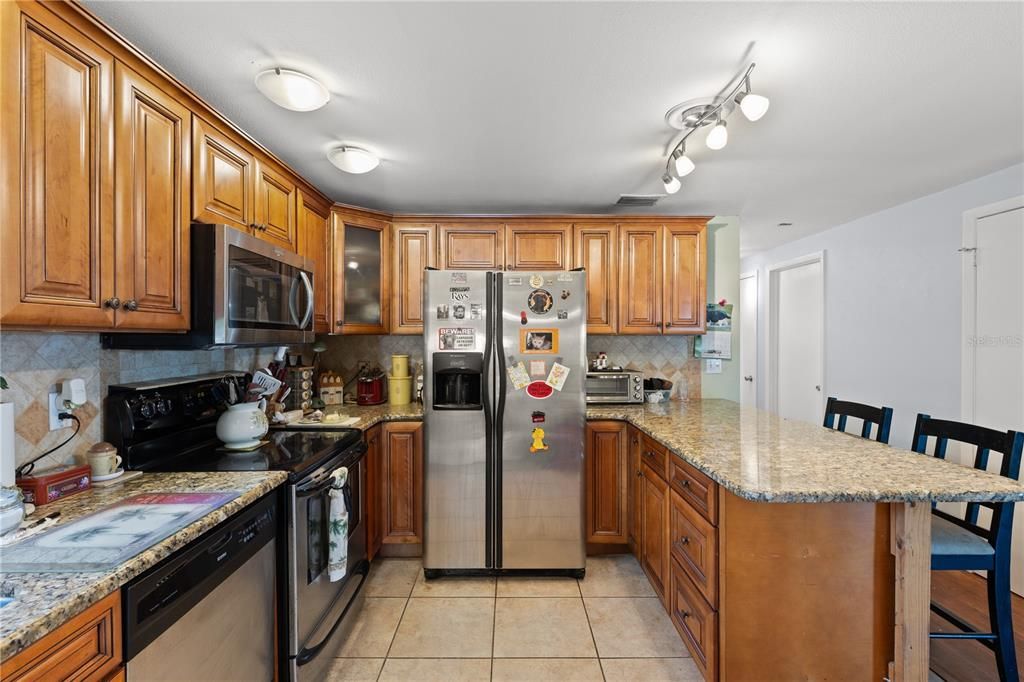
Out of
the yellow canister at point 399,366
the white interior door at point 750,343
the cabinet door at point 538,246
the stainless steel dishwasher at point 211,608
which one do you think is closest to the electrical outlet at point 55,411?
the stainless steel dishwasher at point 211,608

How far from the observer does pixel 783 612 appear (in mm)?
1464

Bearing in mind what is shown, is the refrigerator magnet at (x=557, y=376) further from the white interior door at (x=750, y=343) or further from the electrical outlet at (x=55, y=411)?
the white interior door at (x=750, y=343)

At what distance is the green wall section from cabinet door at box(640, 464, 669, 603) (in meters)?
1.39

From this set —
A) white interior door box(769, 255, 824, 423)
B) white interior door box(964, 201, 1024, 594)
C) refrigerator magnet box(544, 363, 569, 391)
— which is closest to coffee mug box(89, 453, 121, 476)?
refrigerator magnet box(544, 363, 569, 391)

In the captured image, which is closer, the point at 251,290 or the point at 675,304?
the point at 251,290

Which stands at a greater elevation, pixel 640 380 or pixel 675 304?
pixel 675 304

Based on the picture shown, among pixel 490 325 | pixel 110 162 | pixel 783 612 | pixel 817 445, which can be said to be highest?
pixel 110 162

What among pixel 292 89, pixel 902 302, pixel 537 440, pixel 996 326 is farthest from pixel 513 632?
pixel 902 302

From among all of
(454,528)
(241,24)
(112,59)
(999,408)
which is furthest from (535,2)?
(999,408)

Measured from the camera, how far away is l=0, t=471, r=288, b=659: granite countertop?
0.76 meters

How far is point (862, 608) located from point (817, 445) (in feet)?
2.05

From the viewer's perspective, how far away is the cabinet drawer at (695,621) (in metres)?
1.52

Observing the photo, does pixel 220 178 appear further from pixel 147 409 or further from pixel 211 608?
pixel 211 608

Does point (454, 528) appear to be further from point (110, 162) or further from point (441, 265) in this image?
point (110, 162)
